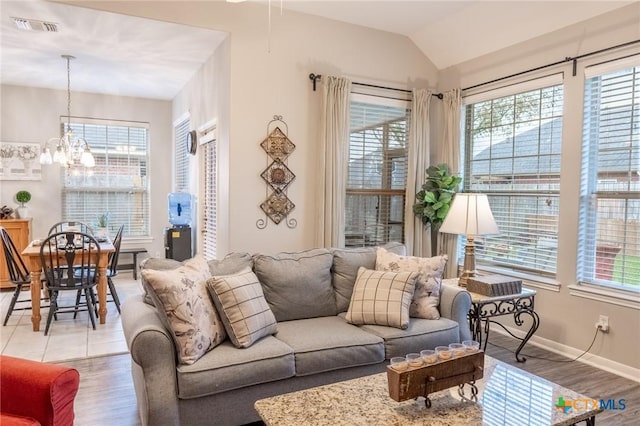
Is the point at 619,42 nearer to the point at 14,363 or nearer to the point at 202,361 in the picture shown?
the point at 202,361

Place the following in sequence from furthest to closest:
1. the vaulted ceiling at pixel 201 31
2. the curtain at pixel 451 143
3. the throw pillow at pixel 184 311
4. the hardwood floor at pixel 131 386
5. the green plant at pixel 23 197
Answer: the green plant at pixel 23 197 < the curtain at pixel 451 143 < the vaulted ceiling at pixel 201 31 < the hardwood floor at pixel 131 386 < the throw pillow at pixel 184 311

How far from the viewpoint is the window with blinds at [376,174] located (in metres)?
4.57

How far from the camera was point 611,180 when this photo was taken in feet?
11.1

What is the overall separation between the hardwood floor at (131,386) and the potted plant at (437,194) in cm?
143

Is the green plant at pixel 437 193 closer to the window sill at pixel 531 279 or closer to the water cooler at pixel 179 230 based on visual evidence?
the window sill at pixel 531 279

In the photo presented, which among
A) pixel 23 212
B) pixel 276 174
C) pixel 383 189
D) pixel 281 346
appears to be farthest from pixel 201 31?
pixel 23 212


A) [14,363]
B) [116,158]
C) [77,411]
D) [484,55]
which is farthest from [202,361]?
[116,158]

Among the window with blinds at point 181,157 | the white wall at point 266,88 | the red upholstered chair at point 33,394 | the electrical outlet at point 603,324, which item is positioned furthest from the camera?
the window with blinds at point 181,157

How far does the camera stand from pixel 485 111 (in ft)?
14.8

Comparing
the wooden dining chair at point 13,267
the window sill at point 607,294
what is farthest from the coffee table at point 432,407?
the wooden dining chair at point 13,267

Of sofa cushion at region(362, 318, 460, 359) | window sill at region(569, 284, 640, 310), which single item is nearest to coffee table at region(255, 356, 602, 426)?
sofa cushion at region(362, 318, 460, 359)

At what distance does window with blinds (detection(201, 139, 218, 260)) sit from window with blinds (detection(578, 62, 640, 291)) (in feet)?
11.4

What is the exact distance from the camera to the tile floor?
139 inches

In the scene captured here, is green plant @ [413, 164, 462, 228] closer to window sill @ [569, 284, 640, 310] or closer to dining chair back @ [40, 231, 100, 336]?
window sill @ [569, 284, 640, 310]
